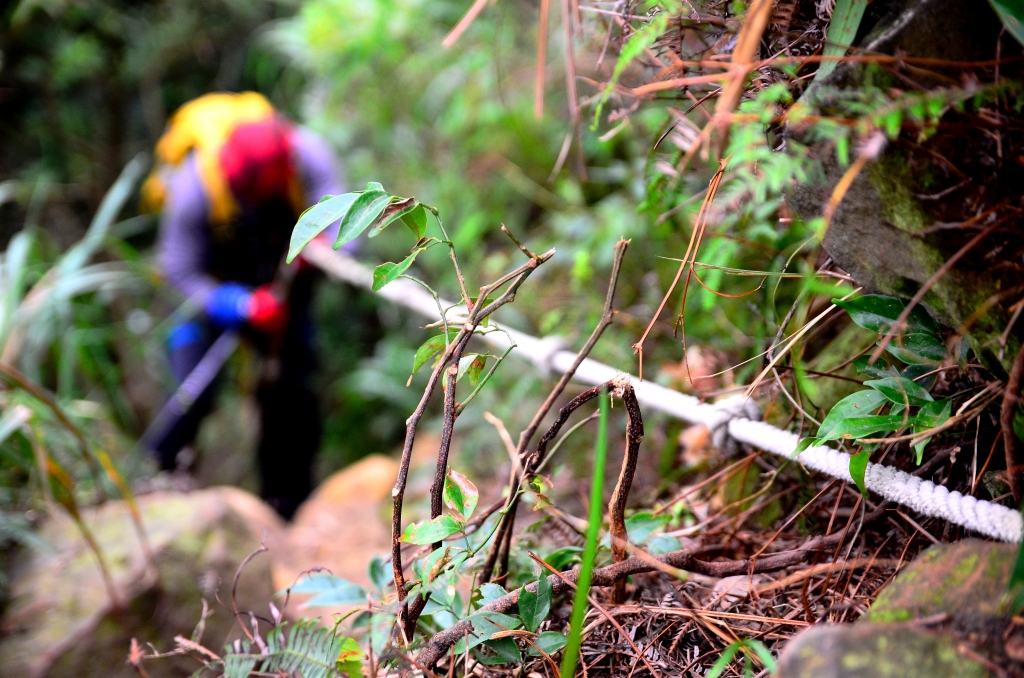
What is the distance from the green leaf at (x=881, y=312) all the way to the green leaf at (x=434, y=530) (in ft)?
1.60

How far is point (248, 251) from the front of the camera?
133 inches

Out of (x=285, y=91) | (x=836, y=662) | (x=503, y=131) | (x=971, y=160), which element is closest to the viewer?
(x=836, y=662)

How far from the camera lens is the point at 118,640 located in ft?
4.85

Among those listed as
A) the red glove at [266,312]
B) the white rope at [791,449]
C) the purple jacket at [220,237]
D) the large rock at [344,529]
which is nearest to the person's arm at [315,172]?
the purple jacket at [220,237]

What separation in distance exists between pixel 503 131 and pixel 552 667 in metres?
2.77

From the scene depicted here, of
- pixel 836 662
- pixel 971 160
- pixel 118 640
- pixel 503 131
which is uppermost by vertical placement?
pixel 971 160

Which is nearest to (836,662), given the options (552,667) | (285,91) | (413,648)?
(552,667)

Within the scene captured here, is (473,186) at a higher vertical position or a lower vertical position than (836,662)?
lower

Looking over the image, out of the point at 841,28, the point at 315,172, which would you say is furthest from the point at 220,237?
the point at 841,28

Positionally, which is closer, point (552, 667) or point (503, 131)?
point (552, 667)

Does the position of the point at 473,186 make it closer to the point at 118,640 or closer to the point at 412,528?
the point at 118,640

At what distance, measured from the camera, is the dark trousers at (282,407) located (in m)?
3.30

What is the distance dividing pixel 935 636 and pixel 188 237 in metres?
3.39

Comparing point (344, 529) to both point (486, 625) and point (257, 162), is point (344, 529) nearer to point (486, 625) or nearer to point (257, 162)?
point (257, 162)
